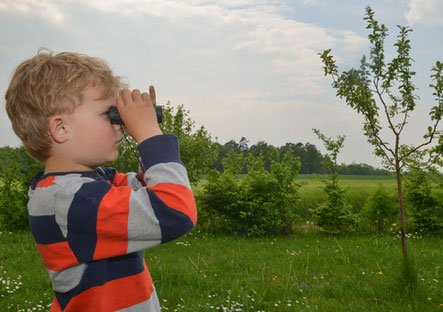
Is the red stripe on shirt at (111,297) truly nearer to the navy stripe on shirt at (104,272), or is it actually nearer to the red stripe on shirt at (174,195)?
the navy stripe on shirt at (104,272)

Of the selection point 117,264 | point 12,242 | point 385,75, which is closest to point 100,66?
point 117,264

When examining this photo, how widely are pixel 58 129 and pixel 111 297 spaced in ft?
2.31

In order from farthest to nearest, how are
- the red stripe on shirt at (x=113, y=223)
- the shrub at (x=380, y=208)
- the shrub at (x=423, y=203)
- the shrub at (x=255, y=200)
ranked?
the shrub at (x=380, y=208) → the shrub at (x=423, y=203) → the shrub at (x=255, y=200) → the red stripe on shirt at (x=113, y=223)

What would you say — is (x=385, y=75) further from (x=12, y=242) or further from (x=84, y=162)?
(x=12, y=242)

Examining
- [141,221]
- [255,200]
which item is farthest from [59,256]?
[255,200]

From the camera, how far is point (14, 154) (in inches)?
470

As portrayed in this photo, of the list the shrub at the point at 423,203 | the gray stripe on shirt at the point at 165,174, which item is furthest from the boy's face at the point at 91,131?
the shrub at the point at 423,203

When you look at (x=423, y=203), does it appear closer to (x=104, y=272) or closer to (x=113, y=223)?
(x=104, y=272)

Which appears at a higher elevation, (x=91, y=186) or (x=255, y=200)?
(x=91, y=186)

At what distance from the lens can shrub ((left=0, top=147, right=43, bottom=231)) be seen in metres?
11.1

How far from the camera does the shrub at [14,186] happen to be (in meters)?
11.1

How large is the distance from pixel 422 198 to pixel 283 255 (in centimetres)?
598

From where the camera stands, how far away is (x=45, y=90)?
59.4 inches

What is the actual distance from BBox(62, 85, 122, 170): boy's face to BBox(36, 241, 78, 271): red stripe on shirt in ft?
1.06
